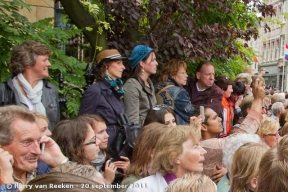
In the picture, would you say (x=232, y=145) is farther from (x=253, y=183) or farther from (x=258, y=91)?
(x=258, y=91)

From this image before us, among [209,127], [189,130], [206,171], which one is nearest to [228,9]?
[209,127]

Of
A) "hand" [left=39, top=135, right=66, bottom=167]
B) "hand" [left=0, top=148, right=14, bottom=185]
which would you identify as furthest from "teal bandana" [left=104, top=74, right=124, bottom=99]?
"hand" [left=0, top=148, right=14, bottom=185]

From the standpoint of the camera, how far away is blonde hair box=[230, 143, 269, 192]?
10.1 feet

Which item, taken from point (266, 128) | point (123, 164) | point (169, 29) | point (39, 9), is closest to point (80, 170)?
point (123, 164)

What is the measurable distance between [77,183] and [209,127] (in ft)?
13.4

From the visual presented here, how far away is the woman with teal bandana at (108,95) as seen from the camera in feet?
15.6

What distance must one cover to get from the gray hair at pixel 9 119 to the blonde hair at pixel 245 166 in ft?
4.92

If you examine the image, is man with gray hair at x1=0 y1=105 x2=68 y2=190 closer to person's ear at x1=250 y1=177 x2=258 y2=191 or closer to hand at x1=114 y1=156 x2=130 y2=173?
hand at x1=114 y1=156 x2=130 y2=173

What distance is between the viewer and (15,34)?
4840 millimetres

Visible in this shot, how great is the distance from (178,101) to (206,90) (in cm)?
139

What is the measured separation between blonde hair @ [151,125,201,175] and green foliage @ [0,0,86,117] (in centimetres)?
201

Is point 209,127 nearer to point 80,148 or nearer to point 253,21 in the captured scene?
point 80,148

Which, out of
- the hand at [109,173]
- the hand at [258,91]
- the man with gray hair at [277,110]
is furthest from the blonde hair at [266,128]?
the man with gray hair at [277,110]

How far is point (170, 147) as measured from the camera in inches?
136
